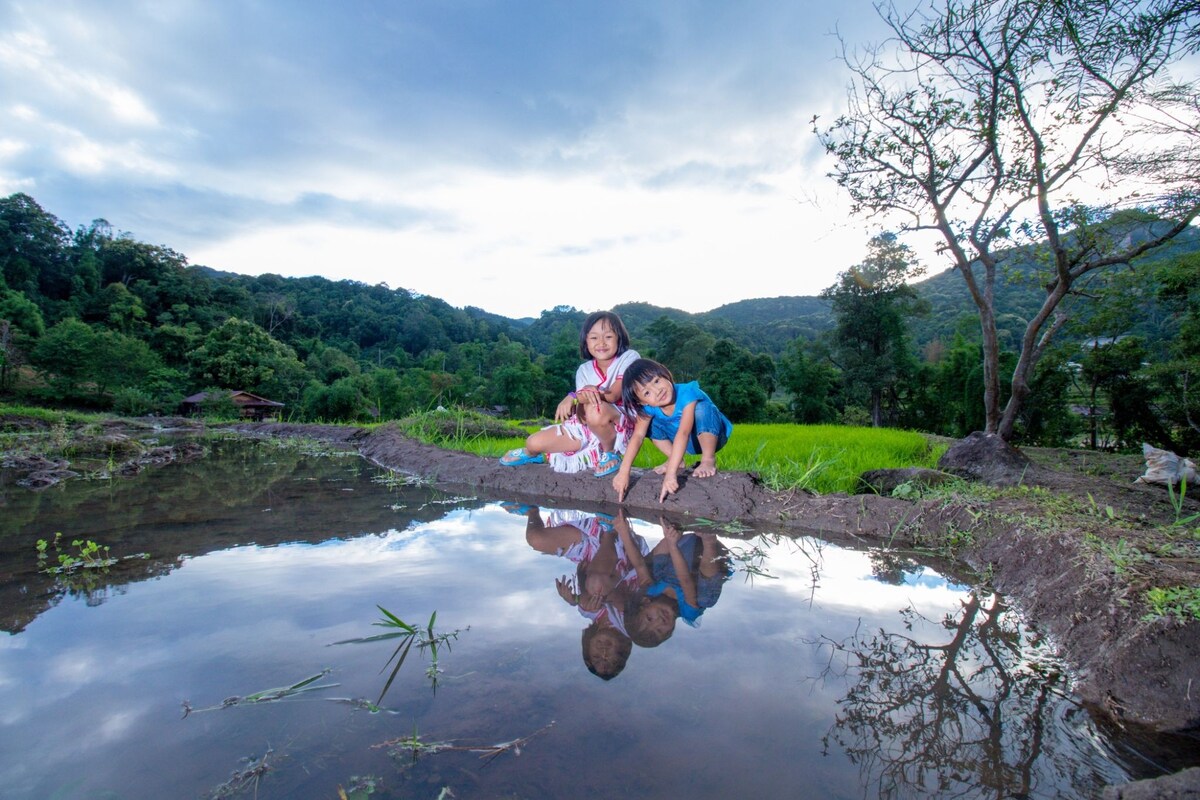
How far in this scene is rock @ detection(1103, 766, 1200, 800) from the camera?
93 cm

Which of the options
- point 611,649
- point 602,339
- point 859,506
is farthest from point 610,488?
point 611,649


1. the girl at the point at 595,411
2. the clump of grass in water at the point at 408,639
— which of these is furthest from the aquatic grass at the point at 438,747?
the girl at the point at 595,411

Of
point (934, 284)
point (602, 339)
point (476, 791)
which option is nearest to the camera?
point (476, 791)

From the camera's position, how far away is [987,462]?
4.74 meters

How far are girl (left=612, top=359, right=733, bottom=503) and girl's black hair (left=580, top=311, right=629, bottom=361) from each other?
398 mm

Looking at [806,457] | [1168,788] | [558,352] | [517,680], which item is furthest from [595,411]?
[558,352]

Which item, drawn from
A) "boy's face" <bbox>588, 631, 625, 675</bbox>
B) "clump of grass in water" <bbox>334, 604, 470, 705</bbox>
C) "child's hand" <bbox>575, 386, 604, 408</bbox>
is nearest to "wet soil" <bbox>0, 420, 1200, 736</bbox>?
"child's hand" <bbox>575, 386, 604, 408</bbox>

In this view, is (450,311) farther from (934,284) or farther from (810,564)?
(810,564)

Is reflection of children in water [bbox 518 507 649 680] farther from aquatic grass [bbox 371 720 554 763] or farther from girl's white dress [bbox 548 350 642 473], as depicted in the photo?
girl's white dress [bbox 548 350 642 473]

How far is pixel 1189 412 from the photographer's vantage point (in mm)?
7480

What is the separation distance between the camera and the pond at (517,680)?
104 cm

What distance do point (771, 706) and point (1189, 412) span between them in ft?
32.6

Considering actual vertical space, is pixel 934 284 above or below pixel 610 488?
above

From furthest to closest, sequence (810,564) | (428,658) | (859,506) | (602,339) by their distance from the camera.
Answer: (602,339) < (859,506) < (810,564) < (428,658)
